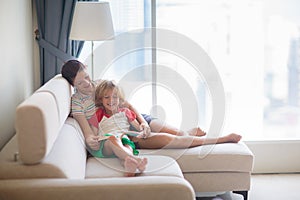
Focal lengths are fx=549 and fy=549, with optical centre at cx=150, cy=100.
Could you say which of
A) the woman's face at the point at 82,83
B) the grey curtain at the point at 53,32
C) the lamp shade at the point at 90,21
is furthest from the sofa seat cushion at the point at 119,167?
Result: the grey curtain at the point at 53,32

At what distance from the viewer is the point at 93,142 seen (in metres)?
3.66

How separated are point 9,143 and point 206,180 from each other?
54.8 inches

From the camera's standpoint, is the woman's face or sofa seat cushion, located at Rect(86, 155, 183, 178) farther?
the woman's face

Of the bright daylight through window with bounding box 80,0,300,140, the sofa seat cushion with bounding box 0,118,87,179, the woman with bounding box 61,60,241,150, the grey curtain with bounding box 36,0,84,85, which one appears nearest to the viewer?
the sofa seat cushion with bounding box 0,118,87,179

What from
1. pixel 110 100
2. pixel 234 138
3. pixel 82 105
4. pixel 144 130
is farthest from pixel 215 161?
pixel 82 105

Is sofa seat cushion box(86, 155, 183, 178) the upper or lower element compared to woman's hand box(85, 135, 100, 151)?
lower

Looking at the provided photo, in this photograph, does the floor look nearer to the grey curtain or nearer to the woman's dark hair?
the woman's dark hair

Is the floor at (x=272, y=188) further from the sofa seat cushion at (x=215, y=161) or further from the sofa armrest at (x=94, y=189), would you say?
the sofa armrest at (x=94, y=189)

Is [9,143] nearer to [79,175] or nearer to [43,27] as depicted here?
[79,175]

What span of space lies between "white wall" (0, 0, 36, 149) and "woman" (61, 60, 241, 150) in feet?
1.18

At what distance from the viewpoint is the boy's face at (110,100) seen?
390cm

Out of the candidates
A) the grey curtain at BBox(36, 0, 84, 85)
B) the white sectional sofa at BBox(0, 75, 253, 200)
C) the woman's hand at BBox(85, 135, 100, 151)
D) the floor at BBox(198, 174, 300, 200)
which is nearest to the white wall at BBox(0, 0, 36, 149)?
the grey curtain at BBox(36, 0, 84, 85)

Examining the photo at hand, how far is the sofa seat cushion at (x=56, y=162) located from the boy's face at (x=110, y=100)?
49 centimetres

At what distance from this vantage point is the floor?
416cm
